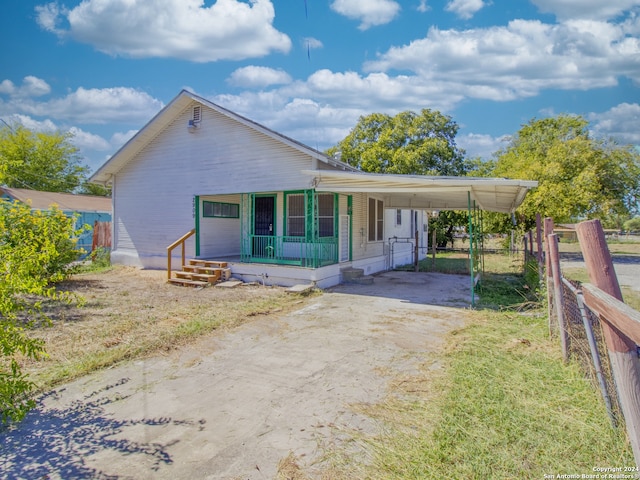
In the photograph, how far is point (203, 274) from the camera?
1171 cm

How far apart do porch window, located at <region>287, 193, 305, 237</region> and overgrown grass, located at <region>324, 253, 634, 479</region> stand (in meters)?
7.80

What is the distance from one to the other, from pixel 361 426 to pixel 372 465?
62 centimetres

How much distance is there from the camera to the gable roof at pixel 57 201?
67.9ft

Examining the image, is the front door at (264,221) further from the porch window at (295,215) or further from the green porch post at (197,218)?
the green porch post at (197,218)

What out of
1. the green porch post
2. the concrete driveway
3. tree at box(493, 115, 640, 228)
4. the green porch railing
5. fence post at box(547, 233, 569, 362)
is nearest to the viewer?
the concrete driveway

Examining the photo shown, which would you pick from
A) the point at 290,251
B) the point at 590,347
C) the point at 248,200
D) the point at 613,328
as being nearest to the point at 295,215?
the point at 290,251

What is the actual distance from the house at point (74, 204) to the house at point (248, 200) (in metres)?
7.27

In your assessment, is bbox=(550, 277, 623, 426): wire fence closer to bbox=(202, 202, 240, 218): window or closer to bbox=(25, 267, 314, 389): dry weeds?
bbox=(25, 267, 314, 389): dry weeds

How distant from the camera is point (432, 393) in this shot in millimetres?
4035

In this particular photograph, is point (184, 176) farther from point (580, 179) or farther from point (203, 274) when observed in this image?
point (580, 179)

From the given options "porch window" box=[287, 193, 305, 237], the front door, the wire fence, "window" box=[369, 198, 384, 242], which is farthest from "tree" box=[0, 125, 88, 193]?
the wire fence

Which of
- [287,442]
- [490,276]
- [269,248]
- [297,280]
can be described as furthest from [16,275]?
[490,276]

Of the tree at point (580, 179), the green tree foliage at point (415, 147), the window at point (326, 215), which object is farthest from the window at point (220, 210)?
the tree at point (580, 179)

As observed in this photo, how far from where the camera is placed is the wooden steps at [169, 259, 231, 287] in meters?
11.3
